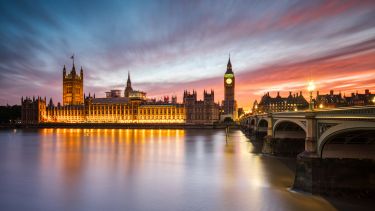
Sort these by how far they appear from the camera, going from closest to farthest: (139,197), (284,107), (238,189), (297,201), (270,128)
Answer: (297,201) < (139,197) < (238,189) < (270,128) < (284,107)

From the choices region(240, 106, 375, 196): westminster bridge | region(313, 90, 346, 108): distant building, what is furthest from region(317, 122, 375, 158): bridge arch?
region(313, 90, 346, 108): distant building

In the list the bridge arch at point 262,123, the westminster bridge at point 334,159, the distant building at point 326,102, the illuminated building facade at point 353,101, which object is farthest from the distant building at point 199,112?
the westminster bridge at point 334,159

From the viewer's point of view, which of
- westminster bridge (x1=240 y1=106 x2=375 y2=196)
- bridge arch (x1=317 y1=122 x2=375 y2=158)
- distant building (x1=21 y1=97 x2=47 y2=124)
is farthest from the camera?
distant building (x1=21 y1=97 x2=47 y2=124)

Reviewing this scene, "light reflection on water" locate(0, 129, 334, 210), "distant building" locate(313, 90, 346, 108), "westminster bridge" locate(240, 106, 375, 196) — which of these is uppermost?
"distant building" locate(313, 90, 346, 108)

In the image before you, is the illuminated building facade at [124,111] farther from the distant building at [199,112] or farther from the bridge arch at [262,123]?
the bridge arch at [262,123]

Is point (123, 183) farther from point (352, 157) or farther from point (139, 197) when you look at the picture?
point (352, 157)

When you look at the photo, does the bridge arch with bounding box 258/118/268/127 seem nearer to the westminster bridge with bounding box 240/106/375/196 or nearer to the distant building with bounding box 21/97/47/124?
the westminster bridge with bounding box 240/106/375/196

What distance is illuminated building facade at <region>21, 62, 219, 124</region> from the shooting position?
6535 inches

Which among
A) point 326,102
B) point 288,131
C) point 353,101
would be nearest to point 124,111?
point 326,102

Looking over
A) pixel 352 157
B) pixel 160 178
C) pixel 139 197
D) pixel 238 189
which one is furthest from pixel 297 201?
pixel 160 178

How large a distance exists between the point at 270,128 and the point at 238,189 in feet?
62.8

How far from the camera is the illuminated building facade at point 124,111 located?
166 meters

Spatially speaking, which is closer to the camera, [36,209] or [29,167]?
[36,209]

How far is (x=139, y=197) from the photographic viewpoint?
82.7 ft
